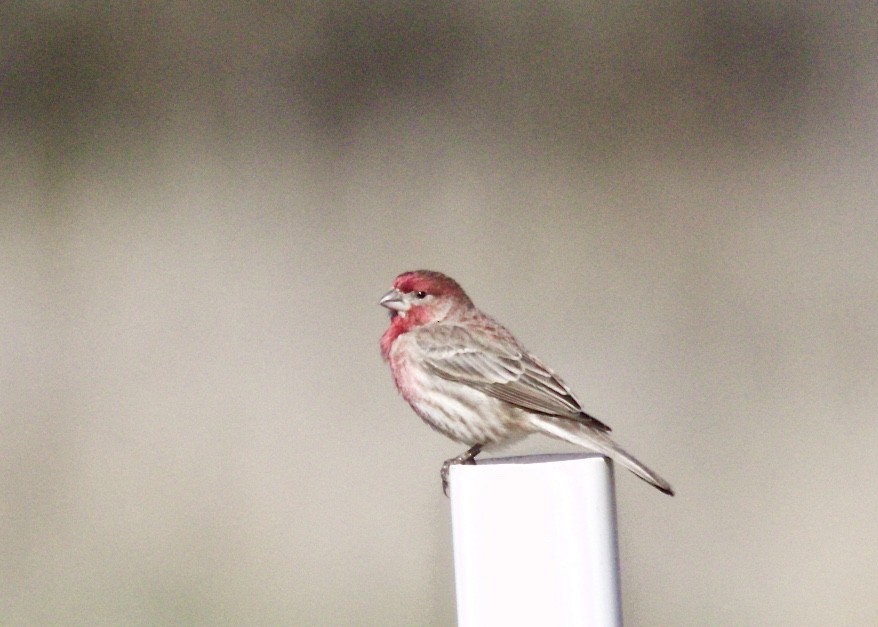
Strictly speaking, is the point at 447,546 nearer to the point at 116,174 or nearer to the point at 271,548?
the point at 271,548

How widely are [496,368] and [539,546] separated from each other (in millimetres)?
1342

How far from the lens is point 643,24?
5.27 meters

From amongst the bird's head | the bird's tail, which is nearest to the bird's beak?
the bird's head

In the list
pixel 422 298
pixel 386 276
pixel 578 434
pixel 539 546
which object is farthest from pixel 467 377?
pixel 386 276

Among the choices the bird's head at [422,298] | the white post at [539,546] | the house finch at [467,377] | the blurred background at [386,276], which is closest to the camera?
the white post at [539,546]

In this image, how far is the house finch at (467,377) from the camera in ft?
8.56

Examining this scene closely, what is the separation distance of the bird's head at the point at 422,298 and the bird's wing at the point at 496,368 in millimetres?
53

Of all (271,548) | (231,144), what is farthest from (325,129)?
(271,548)

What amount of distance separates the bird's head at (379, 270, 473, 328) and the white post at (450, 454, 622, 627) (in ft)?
4.72

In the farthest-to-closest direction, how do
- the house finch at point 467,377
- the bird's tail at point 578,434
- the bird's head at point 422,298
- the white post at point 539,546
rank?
the bird's head at point 422,298 < the house finch at point 467,377 < the bird's tail at point 578,434 < the white post at point 539,546

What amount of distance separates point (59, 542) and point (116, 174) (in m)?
1.57

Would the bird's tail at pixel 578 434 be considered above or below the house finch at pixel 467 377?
below

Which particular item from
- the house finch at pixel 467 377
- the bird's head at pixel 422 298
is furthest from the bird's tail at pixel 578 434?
the bird's head at pixel 422 298

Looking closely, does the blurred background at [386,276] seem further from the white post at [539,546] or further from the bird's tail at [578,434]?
the white post at [539,546]
